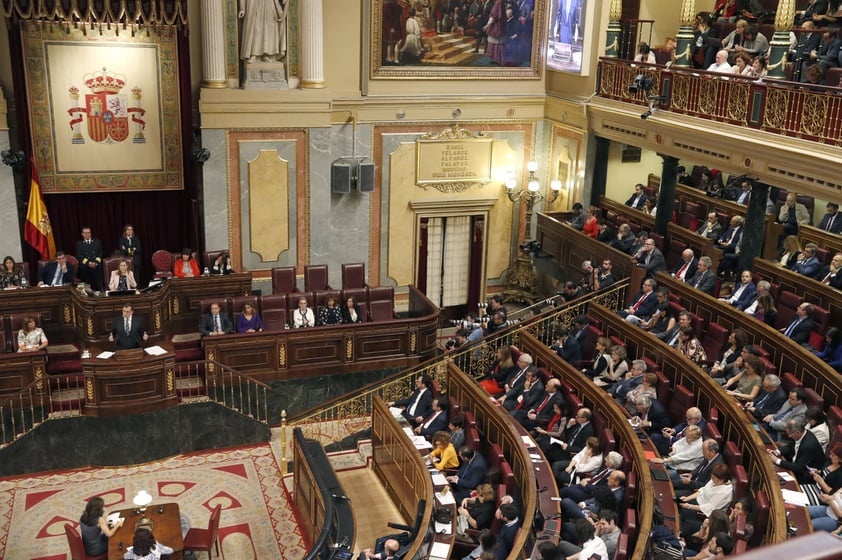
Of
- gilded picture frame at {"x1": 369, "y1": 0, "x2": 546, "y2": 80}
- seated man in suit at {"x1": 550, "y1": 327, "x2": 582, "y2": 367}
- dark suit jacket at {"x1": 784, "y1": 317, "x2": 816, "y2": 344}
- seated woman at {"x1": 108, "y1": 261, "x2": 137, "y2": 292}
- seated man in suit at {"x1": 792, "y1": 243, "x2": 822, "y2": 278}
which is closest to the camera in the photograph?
dark suit jacket at {"x1": 784, "y1": 317, "x2": 816, "y2": 344}

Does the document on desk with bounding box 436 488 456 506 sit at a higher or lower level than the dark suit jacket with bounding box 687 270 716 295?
lower

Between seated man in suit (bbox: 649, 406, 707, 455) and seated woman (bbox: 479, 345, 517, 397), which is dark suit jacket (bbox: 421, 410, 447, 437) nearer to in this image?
seated woman (bbox: 479, 345, 517, 397)

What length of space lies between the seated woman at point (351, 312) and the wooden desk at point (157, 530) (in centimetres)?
484

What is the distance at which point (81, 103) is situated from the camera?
14.1m

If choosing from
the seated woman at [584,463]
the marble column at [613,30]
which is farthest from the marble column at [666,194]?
the seated woman at [584,463]

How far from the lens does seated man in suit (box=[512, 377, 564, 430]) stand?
9.77 m

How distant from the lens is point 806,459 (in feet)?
26.0

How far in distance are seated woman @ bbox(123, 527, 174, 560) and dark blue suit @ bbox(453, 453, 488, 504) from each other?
2844 millimetres

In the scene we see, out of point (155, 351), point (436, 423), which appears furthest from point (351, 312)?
point (436, 423)

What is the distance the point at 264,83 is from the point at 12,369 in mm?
5873

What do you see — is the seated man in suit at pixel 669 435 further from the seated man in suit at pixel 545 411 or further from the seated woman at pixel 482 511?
the seated woman at pixel 482 511

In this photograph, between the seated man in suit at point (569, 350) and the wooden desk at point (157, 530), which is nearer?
the wooden desk at point (157, 530)

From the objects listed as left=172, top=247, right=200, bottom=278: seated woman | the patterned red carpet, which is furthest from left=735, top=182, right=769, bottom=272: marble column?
left=172, top=247, right=200, bottom=278: seated woman

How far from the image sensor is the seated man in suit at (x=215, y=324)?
40.6 ft
